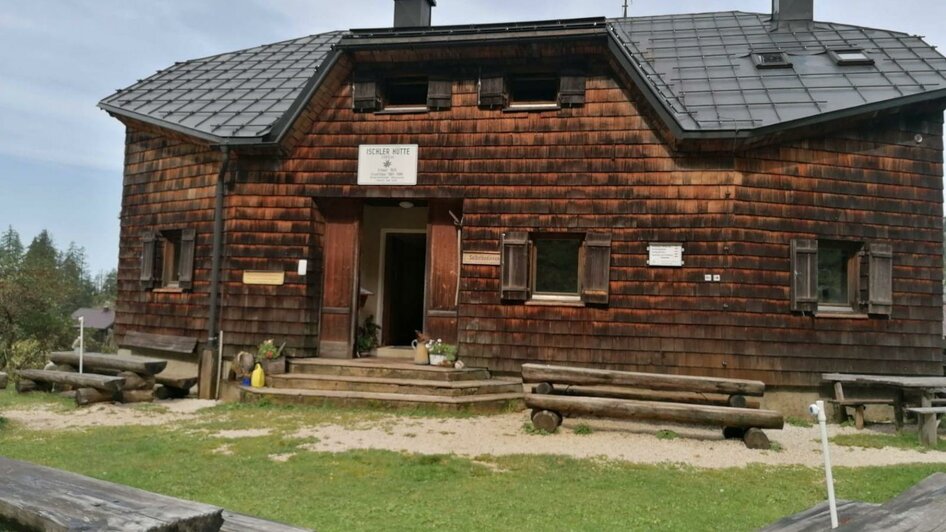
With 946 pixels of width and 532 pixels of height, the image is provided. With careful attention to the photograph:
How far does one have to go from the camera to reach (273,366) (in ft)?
32.6

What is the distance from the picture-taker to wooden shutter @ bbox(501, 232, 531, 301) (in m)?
9.85

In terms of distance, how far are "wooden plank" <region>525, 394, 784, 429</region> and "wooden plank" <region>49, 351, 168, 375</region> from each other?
589cm

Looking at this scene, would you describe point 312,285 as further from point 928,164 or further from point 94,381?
point 928,164

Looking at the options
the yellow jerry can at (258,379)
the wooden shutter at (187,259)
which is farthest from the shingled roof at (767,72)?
the wooden shutter at (187,259)

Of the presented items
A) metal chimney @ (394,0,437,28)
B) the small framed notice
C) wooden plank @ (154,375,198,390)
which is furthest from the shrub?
the small framed notice

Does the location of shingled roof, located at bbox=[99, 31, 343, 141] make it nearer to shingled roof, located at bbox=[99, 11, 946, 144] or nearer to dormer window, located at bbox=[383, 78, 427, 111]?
shingled roof, located at bbox=[99, 11, 946, 144]

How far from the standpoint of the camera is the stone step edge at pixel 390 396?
8969 millimetres

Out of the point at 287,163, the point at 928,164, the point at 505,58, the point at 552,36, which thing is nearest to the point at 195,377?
the point at 287,163

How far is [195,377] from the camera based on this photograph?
34.3ft

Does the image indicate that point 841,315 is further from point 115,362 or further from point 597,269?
point 115,362

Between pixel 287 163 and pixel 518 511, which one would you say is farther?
pixel 287 163

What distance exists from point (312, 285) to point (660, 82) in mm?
6581

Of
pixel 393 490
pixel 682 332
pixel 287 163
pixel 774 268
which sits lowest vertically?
pixel 393 490

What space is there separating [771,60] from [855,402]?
5.80 metres
